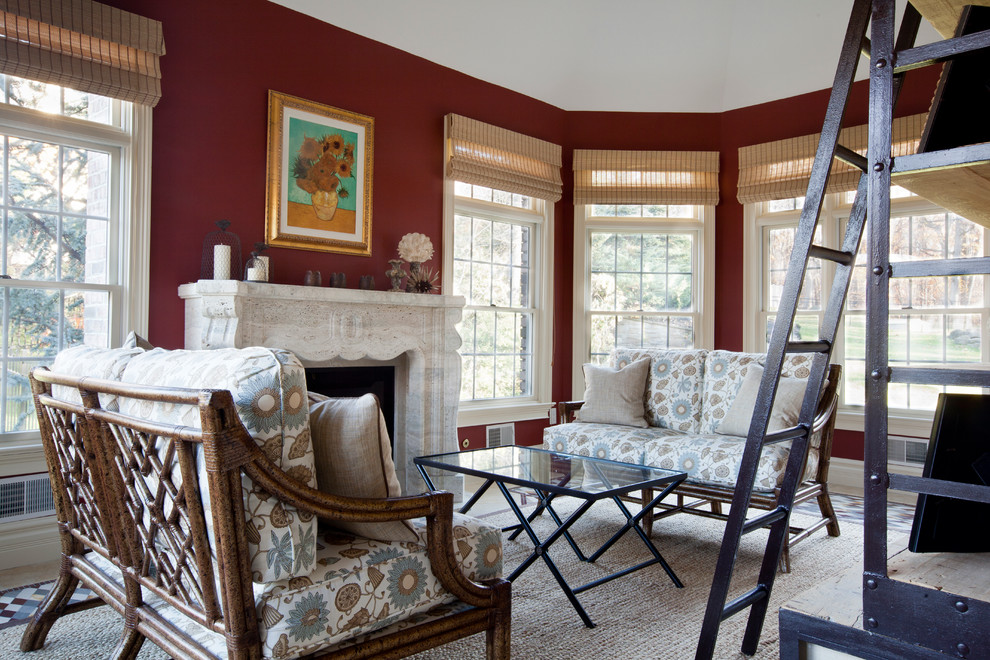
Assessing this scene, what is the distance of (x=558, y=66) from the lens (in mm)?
6184

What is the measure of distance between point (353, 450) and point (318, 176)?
3.33 m

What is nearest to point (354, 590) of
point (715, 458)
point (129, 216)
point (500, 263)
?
point (715, 458)

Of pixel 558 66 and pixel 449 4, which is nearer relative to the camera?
pixel 449 4

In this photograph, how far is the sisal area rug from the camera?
256 cm

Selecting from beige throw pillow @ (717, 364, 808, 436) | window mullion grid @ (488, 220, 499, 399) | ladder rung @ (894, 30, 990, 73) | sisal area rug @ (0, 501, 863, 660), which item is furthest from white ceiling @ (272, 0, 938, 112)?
ladder rung @ (894, 30, 990, 73)

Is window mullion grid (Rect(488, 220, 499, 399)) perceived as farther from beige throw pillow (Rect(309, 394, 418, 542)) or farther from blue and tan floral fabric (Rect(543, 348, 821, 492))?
beige throw pillow (Rect(309, 394, 418, 542))

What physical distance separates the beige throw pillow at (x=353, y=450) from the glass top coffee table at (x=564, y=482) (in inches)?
33.7

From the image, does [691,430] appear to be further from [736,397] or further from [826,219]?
[826,219]

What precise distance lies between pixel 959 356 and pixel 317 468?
5.19 metres

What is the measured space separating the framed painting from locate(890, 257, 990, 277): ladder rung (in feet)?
13.2

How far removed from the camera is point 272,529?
1614mm

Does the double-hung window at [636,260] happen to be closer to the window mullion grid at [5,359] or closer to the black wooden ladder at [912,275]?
the window mullion grid at [5,359]

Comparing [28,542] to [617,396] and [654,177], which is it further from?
[654,177]

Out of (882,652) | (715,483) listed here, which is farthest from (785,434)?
(715,483)
